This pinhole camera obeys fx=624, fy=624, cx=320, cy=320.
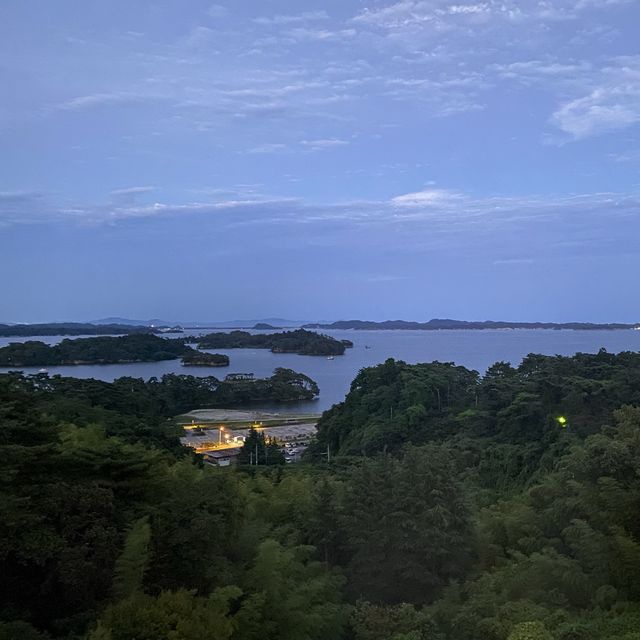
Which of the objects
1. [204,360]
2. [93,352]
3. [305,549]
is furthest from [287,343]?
[305,549]

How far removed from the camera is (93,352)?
3871 inches

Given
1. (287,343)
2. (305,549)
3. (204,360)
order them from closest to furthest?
(305,549), (204,360), (287,343)

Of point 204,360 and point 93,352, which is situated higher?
point 93,352

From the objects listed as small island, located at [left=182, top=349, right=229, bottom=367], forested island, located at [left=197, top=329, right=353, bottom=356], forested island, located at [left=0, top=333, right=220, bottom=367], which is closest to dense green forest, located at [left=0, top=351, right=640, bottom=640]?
forested island, located at [left=0, top=333, right=220, bottom=367]

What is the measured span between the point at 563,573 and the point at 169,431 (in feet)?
57.4

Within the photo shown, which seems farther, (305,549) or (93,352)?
(93,352)

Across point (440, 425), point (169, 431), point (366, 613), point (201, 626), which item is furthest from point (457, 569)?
point (440, 425)

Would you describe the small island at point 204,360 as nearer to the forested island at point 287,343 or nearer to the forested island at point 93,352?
the forested island at point 93,352

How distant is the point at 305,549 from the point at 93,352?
96448mm

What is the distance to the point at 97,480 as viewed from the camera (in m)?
7.09

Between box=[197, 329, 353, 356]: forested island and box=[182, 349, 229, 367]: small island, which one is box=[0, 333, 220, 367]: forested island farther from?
box=[197, 329, 353, 356]: forested island

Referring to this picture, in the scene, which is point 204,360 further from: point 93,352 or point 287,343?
point 287,343

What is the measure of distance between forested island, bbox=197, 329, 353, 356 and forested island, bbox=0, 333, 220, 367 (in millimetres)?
25373

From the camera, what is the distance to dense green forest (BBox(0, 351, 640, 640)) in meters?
5.90
